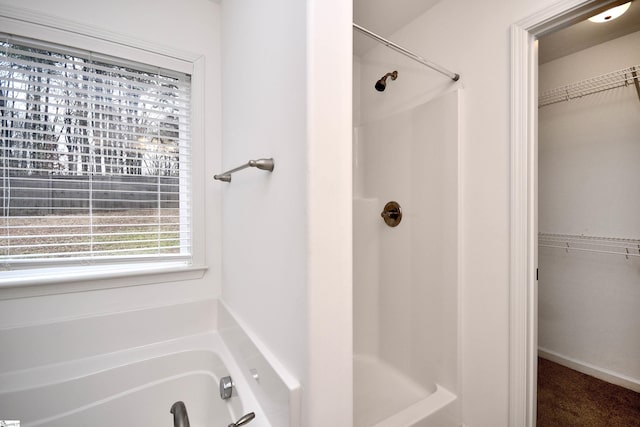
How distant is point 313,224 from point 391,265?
4.19 ft

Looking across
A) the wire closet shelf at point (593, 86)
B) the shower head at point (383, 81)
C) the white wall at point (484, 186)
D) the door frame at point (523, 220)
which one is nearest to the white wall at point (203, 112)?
the shower head at point (383, 81)

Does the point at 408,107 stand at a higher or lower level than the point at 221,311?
higher

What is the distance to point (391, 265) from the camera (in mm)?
1765

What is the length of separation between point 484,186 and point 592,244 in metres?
1.51

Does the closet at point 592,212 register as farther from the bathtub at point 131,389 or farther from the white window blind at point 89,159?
the white window blind at point 89,159

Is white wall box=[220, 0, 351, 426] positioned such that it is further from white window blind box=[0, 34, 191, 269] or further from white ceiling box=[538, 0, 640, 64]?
white ceiling box=[538, 0, 640, 64]

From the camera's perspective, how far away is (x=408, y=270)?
1.64 metres

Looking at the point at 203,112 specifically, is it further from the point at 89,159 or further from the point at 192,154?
the point at 89,159

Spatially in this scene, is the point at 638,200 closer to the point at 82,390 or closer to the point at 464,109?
the point at 464,109

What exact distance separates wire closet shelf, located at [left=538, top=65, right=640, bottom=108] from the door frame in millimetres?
1267

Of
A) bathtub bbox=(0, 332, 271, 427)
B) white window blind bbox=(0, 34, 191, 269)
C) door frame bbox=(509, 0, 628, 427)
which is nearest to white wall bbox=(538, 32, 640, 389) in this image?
door frame bbox=(509, 0, 628, 427)

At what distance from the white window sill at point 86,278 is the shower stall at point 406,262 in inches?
46.9

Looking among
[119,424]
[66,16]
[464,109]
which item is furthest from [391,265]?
[66,16]

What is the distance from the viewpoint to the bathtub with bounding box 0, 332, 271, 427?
0.98 meters
